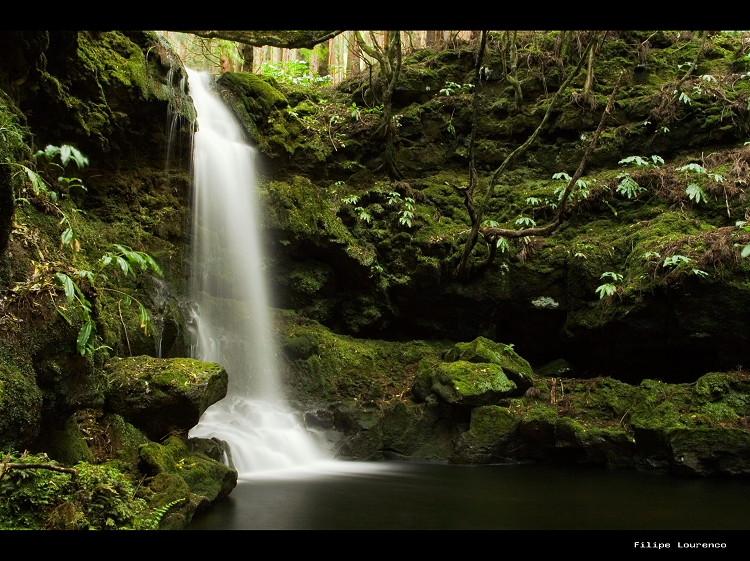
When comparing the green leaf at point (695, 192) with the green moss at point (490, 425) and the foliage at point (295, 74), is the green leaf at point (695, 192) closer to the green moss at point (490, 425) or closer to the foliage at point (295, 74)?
the green moss at point (490, 425)

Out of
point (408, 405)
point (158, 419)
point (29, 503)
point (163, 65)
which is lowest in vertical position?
point (408, 405)

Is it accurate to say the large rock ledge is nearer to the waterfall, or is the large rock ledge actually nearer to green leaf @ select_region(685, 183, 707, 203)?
→ the waterfall

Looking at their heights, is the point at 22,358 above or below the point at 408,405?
above

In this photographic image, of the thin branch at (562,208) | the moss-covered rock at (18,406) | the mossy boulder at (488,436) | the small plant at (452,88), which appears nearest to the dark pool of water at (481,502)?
the mossy boulder at (488,436)

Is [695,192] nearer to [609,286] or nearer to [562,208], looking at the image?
[609,286]

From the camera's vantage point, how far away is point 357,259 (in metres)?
9.51

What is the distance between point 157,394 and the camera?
497 cm

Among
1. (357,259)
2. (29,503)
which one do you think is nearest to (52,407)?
(29,503)

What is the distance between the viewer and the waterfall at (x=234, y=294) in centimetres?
729

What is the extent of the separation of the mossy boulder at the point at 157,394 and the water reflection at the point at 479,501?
943 mm

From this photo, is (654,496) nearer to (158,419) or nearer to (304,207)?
(158,419)

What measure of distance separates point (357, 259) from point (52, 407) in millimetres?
6214

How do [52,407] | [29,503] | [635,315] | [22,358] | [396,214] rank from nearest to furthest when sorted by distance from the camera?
[29,503], [22,358], [52,407], [635,315], [396,214]

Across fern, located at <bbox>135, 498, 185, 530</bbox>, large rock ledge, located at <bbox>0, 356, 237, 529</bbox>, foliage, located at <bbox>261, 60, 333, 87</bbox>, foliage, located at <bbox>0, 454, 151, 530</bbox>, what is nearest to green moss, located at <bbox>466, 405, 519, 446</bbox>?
large rock ledge, located at <bbox>0, 356, 237, 529</bbox>
